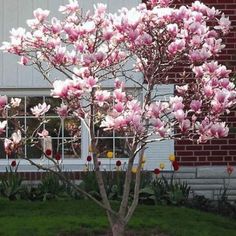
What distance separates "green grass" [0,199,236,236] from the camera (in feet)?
22.8

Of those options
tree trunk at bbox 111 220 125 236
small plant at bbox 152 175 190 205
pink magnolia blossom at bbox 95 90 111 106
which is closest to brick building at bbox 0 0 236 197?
small plant at bbox 152 175 190 205

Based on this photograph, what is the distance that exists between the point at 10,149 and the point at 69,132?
490cm

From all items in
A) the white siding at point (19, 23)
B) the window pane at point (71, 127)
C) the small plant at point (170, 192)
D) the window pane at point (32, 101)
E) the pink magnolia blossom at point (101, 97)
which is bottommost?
the small plant at point (170, 192)

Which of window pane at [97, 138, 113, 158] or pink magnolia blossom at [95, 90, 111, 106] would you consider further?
window pane at [97, 138, 113, 158]

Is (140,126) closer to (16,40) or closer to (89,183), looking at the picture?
(16,40)

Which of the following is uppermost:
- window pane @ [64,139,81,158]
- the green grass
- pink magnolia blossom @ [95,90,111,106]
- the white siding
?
the white siding

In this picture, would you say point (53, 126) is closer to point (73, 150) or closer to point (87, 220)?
point (73, 150)

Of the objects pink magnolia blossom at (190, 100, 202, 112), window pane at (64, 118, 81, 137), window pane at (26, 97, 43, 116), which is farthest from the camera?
window pane at (26, 97, 43, 116)

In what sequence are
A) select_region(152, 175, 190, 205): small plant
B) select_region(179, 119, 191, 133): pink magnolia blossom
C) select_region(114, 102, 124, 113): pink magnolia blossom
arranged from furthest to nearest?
1. select_region(152, 175, 190, 205): small plant
2. select_region(179, 119, 191, 133): pink magnolia blossom
3. select_region(114, 102, 124, 113): pink magnolia blossom

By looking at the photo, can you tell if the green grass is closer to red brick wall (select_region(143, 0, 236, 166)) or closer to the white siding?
red brick wall (select_region(143, 0, 236, 166))

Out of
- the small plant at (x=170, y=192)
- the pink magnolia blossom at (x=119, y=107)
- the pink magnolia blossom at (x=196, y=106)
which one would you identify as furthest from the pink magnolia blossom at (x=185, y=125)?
the small plant at (x=170, y=192)

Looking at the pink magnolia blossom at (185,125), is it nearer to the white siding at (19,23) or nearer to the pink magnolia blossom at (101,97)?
the pink magnolia blossom at (101,97)

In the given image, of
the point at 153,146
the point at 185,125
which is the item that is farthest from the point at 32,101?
the point at 185,125

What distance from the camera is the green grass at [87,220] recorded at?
274 inches
